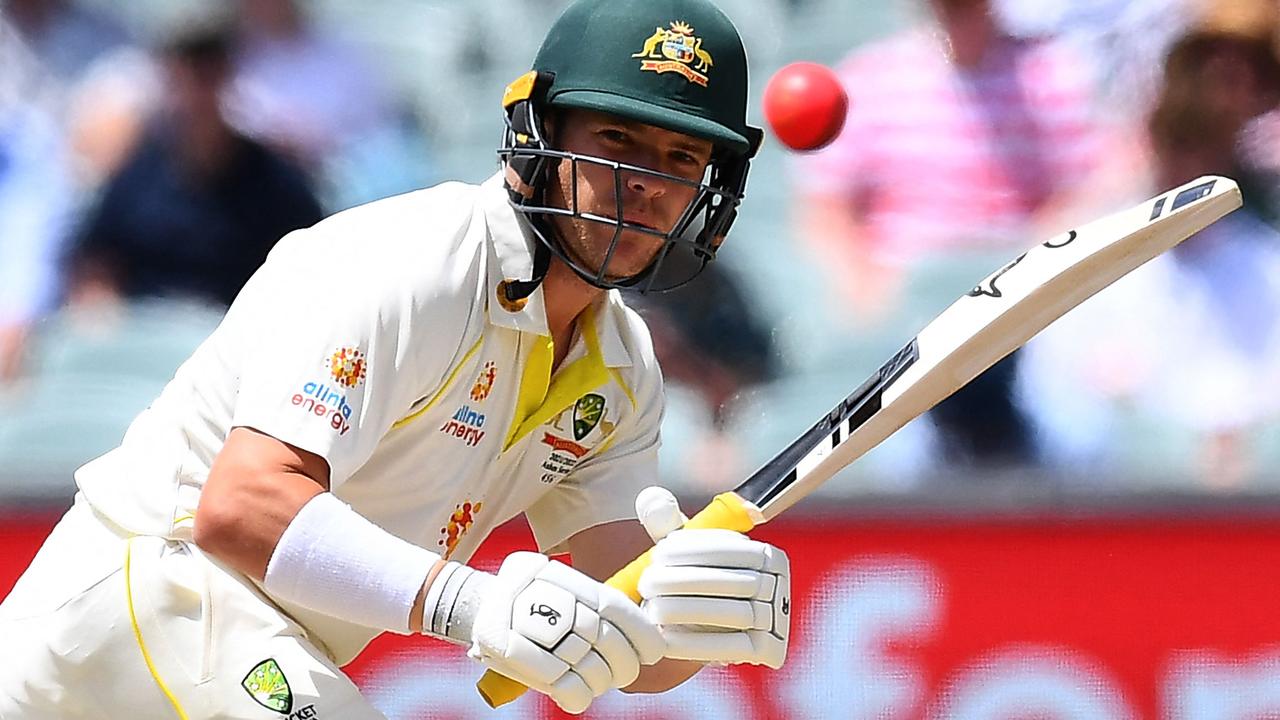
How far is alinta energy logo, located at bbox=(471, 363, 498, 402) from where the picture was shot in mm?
1918

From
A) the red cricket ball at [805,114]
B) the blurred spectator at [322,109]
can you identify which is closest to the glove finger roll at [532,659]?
the red cricket ball at [805,114]

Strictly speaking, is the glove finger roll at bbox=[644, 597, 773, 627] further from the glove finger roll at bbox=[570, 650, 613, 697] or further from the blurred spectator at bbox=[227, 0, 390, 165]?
the blurred spectator at bbox=[227, 0, 390, 165]

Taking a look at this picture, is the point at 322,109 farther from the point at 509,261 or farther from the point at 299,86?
the point at 509,261

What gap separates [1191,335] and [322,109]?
1.87 metres

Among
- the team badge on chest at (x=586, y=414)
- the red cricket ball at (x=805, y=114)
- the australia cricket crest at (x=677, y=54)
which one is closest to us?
the australia cricket crest at (x=677, y=54)

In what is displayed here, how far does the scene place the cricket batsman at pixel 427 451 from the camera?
5.42 feet

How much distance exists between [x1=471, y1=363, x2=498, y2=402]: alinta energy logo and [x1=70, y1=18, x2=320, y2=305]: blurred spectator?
1.86 meters

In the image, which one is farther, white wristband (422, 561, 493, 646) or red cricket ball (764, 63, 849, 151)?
red cricket ball (764, 63, 849, 151)

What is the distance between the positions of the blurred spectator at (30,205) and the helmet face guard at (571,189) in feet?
6.50

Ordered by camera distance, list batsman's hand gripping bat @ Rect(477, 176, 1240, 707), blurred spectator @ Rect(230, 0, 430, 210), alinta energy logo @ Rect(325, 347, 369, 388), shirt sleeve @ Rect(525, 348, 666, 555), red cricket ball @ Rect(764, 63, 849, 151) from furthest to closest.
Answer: blurred spectator @ Rect(230, 0, 430, 210) → red cricket ball @ Rect(764, 63, 849, 151) → shirt sleeve @ Rect(525, 348, 666, 555) → batsman's hand gripping bat @ Rect(477, 176, 1240, 707) → alinta energy logo @ Rect(325, 347, 369, 388)

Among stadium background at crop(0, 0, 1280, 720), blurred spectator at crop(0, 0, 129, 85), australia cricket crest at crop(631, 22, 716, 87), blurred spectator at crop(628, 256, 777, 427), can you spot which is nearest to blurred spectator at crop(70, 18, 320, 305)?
blurred spectator at crop(0, 0, 129, 85)

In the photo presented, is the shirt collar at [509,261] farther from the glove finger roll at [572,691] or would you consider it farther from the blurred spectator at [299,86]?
the blurred spectator at [299,86]

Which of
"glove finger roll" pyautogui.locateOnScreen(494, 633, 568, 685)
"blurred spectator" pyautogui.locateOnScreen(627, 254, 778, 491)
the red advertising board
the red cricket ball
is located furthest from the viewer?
"blurred spectator" pyautogui.locateOnScreen(627, 254, 778, 491)

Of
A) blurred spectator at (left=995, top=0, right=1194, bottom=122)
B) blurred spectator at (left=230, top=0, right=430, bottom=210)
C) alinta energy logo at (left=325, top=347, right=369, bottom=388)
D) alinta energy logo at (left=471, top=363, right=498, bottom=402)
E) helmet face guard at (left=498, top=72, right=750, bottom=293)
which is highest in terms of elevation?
blurred spectator at (left=995, top=0, right=1194, bottom=122)
